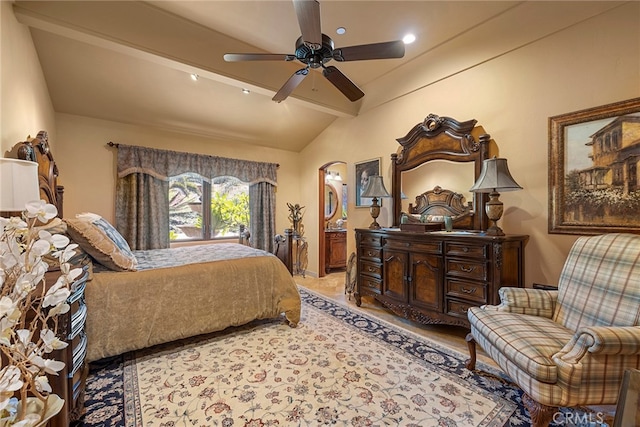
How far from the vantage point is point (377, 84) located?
389 centimetres

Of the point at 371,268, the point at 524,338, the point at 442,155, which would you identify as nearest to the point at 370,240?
the point at 371,268

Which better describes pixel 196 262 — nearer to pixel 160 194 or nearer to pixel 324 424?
pixel 324 424

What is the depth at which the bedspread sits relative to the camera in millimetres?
2029

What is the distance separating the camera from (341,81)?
7.89ft

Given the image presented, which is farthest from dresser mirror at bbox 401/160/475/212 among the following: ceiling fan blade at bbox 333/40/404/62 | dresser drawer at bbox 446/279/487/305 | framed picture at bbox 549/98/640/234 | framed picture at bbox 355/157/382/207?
ceiling fan blade at bbox 333/40/404/62

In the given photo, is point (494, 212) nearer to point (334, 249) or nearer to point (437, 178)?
point (437, 178)

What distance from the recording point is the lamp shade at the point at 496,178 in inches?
92.5

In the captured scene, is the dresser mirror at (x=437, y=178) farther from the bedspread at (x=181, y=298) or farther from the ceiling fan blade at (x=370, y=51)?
the bedspread at (x=181, y=298)

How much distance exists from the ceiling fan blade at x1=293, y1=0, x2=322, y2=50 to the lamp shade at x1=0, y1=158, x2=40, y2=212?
1.78 m

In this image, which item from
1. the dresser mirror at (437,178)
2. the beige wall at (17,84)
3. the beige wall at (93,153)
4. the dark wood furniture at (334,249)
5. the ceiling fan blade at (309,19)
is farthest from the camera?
the dark wood furniture at (334,249)

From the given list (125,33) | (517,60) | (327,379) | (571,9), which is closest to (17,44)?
(125,33)

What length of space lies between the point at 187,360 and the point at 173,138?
356 cm

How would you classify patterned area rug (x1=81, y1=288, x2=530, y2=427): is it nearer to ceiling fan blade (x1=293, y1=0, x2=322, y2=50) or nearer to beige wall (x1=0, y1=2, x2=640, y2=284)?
beige wall (x1=0, y1=2, x2=640, y2=284)

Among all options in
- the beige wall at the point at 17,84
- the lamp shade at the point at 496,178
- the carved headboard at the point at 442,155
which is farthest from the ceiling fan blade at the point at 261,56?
the lamp shade at the point at 496,178
